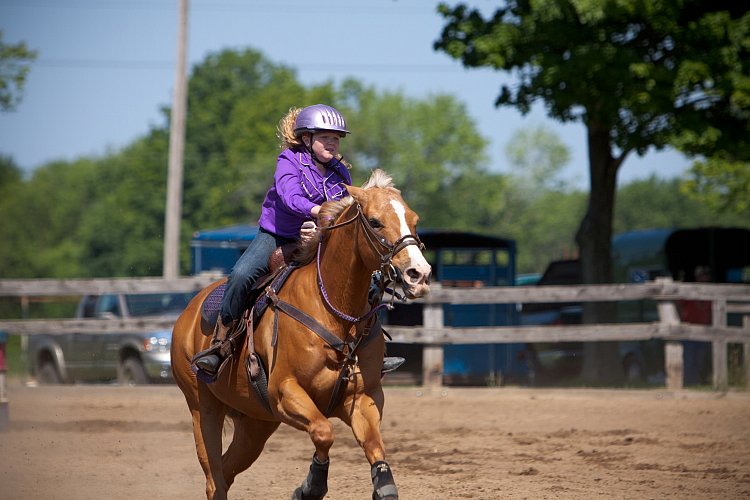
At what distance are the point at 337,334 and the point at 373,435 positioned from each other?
2.08ft

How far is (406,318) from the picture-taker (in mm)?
18547

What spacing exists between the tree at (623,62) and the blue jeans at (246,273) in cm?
991

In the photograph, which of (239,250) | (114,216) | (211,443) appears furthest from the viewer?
(114,216)

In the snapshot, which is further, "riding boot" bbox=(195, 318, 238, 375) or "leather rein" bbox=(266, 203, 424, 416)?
"riding boot" bbox=(195, 318, 238, 375)

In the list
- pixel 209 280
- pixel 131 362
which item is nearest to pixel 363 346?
pixel 209 280

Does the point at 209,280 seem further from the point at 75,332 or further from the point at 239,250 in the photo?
the point at 239,250

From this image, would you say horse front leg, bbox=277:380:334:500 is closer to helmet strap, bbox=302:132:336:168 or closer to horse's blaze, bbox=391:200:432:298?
horse's blaze, bbox=391:200:432:298

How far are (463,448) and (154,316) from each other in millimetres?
8216

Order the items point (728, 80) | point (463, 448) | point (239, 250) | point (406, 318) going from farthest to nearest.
Answer: point (239, 250) → point (406, 318) → point (728, 80) → point (463, 448)

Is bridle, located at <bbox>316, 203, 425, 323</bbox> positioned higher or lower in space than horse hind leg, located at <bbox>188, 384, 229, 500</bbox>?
higher

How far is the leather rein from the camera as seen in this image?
563 cm

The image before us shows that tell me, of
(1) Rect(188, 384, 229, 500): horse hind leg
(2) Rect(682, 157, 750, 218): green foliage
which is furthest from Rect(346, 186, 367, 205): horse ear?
(2) Rect(682, 157, 750, 218): green foliage

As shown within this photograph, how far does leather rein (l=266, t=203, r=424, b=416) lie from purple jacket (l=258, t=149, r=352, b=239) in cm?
28

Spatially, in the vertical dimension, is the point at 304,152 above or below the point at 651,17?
below
